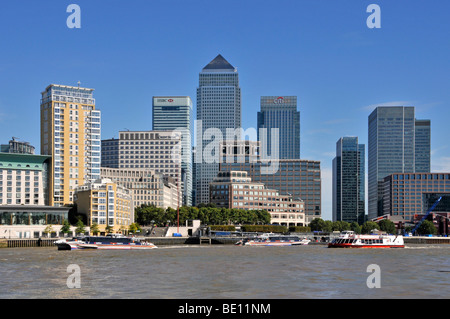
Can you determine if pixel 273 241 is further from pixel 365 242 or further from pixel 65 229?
pixel 65 229

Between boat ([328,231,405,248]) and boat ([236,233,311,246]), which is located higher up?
boat ([328,231,405,248])

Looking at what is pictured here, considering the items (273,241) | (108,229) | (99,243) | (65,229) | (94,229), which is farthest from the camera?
(108,229)

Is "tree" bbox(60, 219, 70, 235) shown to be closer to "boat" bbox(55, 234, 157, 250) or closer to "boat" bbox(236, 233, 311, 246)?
"boat" bbox(55, 234, 157, 250)

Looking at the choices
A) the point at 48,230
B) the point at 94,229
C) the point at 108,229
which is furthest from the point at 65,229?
the point at 108,229

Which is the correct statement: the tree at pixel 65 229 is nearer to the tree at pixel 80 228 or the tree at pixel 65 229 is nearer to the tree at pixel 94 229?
the tree at pixel 80 228

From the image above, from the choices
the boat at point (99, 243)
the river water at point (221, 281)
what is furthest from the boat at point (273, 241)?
the river water at point (221, 281)

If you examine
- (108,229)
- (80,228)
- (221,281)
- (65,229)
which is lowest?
(108,229)

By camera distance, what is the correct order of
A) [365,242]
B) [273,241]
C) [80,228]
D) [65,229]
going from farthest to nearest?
1. [65,229]
2. [80,228]
3. [273,241]
4. [365,242]

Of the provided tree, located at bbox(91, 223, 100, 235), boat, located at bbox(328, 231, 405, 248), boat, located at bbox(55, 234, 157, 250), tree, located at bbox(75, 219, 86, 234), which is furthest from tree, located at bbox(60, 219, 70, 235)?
boat, located at bbox(328, 231, 405, 248)

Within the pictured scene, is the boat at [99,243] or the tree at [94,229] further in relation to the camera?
the tree at [94,229]

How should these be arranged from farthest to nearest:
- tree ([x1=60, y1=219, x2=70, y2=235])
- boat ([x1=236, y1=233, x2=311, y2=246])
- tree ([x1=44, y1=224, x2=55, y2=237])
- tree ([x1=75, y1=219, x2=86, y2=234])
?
tree ([x1=44, y1=224, x2=55, y2=237])
tree ([x1=60, y1=219, x2=70, y2=235])
tree ([x1=75, y1=219, x2=86, y2=234])
boat ([x1=236, y1=233, x2=311, y2=246])

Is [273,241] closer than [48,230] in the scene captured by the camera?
Yes
